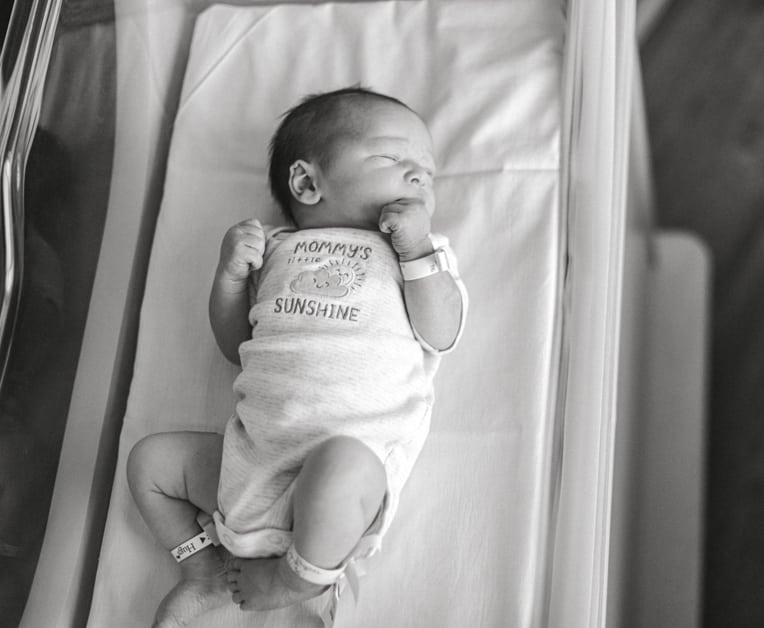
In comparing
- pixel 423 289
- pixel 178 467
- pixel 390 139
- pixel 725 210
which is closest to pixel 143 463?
pixel 178 467

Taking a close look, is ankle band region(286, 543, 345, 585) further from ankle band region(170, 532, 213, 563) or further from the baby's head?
the baby's head

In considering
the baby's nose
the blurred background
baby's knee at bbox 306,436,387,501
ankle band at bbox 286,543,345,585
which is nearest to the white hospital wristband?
the baby's nose

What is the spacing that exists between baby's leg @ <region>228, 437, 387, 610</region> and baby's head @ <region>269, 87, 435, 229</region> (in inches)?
12.3

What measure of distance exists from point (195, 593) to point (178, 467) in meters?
0.14

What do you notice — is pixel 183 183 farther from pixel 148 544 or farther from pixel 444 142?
pixel 148 544

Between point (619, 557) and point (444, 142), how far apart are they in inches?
25.5

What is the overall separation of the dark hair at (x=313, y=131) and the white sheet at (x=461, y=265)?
8 centimetres

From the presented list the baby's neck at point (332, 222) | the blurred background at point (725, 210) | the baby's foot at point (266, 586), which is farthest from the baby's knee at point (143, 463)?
the blurred background at point (725, 210)

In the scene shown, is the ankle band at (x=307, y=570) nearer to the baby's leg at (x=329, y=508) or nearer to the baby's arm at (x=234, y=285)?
the baby's leg at (x=329, y=508)

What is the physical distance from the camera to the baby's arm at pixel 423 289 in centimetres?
105

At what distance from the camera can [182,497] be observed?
3.47 feet

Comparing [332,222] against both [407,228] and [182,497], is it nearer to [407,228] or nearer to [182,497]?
[407,228]

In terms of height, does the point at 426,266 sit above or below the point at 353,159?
below

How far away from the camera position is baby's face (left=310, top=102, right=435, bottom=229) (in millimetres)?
1105
